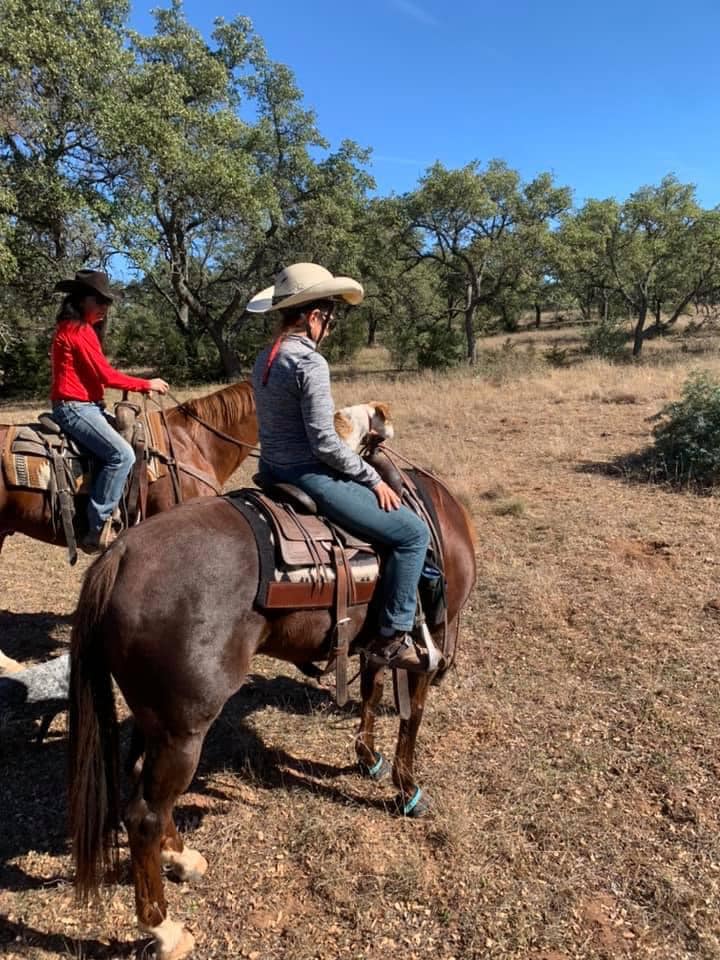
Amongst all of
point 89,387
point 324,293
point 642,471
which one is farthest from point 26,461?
point 642,471

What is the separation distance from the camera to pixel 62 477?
14.8ft

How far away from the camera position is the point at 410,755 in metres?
3.37

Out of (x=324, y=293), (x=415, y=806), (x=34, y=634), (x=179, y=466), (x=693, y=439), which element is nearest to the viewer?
(x=324, y=293)

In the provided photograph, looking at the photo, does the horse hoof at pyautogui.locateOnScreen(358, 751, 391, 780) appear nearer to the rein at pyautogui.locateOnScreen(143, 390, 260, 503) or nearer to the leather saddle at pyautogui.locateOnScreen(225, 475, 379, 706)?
the leather saddle at pyautogui.locateOnScreen(225, 475, 379, 706)

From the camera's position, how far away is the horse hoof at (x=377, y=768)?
3559 millimetres

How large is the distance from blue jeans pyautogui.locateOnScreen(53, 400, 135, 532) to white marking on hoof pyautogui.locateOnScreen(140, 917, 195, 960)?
283 cm

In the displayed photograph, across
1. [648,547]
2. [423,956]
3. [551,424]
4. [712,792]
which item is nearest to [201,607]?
[423,956]

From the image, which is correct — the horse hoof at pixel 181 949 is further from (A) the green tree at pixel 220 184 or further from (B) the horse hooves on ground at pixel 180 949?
(A) the green tree at pixel 220 184

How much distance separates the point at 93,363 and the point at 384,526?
2.90m

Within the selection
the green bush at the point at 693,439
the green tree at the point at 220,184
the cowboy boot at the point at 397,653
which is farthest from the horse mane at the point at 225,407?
the green tree at the point at 220,184

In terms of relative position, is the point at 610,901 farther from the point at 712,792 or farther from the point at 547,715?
the point at 547,715

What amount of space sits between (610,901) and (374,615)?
162cm

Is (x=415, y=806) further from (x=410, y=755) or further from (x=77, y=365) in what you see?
(x=77, y=365)

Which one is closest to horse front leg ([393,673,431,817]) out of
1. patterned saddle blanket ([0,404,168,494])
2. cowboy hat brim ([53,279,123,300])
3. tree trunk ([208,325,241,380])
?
patterned saddle blanket ([0,404,168,494])
